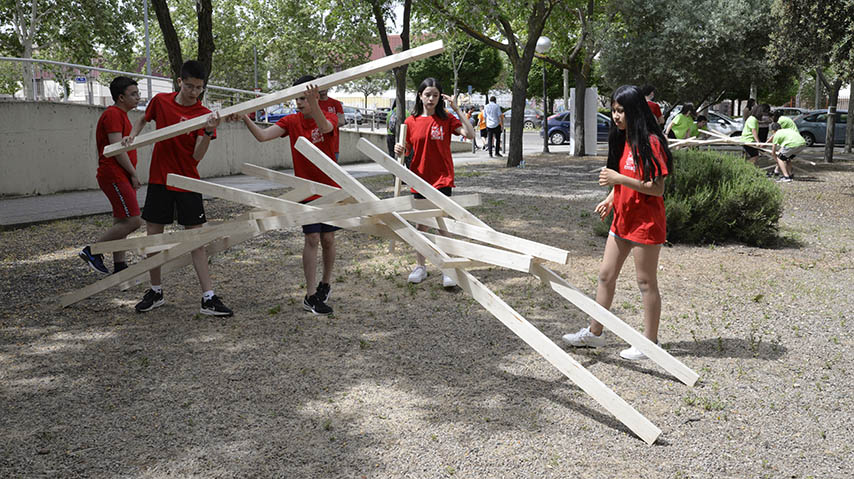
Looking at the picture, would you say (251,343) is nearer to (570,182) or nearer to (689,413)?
(689,413)

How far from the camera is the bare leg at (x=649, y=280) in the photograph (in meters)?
4.25

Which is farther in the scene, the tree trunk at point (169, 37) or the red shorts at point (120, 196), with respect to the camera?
the tree trunk at point (169, 37)

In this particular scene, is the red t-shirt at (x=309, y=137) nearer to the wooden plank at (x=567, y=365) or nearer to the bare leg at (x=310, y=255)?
the bare leg at (x=310, y=255)

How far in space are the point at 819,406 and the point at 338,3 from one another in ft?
46.3

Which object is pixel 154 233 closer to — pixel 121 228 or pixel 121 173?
pixel 121 228

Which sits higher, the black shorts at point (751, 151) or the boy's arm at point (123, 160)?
the boy's arm at point (123, 160)

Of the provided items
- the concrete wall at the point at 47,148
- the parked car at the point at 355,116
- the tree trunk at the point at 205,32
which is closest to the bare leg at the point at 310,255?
the tree trunk at the point at 205,32

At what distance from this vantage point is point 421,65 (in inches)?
2317

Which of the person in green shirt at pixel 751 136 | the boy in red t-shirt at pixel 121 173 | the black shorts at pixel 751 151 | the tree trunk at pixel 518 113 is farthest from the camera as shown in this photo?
the tree trunk at pixel 518 113

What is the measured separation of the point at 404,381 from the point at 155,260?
1968 mm

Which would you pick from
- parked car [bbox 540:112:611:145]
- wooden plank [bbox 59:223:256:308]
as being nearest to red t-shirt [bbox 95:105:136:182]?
wooden plank [bbox 59:223:256:308]

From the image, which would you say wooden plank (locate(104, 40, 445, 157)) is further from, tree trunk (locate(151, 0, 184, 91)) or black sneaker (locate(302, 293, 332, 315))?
tree trunk (locate(151, 0, 184, 91))

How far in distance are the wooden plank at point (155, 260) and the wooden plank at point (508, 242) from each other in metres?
1.18

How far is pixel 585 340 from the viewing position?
15.2 ft
